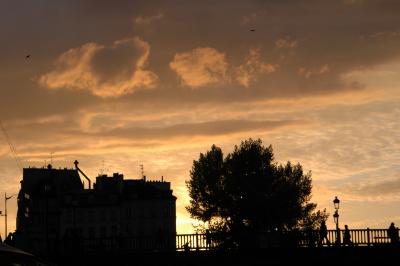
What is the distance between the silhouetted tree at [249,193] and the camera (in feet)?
406

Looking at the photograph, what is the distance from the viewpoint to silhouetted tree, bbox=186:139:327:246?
123812mm

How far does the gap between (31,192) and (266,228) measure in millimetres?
76998

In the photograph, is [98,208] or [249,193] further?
[98,208]

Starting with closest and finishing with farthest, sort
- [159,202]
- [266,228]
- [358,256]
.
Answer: [358,256]
[266,228]
[159,202]

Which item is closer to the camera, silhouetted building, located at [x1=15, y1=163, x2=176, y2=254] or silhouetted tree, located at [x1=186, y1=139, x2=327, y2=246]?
silhouetted tree, located at [x1=186, y1=139, x2=327, y2=246]

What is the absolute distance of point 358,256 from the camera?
75.4m

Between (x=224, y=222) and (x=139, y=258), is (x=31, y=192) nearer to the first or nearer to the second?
(x=224, y=222)

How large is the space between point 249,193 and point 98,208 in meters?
64.1

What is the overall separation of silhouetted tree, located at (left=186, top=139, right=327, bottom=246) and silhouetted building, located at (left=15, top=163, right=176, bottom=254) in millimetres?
49065

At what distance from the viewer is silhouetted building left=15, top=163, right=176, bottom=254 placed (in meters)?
183

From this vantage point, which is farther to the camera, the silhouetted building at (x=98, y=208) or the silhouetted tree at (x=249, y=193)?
the silhouetted building at (x=98, y=208)

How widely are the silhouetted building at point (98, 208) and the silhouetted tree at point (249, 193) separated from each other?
49065 mm

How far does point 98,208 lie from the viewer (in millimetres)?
184625

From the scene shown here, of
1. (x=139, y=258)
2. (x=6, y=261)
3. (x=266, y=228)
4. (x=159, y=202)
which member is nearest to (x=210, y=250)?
(x=139, y=258)
